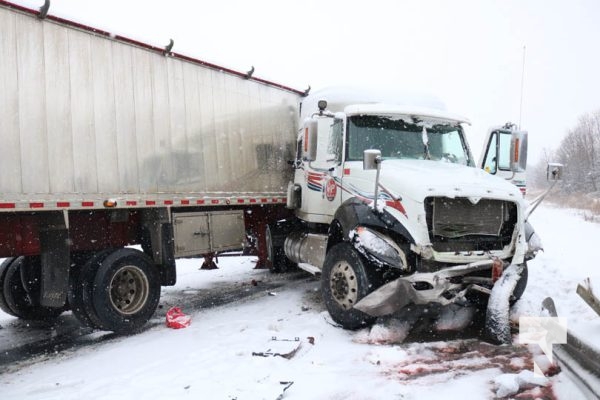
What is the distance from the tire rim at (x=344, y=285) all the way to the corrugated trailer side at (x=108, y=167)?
248cm

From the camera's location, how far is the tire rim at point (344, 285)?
588cm

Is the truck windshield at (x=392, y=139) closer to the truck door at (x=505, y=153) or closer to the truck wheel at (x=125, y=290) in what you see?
the truck door at (x=505, y=153)

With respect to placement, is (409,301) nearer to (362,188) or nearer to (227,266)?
(362,188)

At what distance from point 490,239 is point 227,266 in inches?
297

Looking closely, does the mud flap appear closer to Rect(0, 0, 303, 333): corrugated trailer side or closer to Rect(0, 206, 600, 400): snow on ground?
Rect(0, 206, 600, 400): snow on ground

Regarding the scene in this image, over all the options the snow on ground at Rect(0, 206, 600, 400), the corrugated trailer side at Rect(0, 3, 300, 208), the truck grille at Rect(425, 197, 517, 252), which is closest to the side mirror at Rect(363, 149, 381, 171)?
the truck grille at Rect(425, 197, 517, 252)

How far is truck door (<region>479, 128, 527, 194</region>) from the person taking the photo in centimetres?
727

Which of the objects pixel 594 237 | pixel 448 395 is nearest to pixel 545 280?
pixel 448 395

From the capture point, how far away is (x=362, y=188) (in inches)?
255

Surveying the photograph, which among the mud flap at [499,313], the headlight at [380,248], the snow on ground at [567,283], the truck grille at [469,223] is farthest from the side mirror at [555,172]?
the headlight at [380,248]

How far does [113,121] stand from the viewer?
6.21 m

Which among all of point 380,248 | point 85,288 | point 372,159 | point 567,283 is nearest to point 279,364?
point 380,248

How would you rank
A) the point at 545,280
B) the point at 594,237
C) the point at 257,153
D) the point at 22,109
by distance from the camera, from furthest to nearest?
the point at 594,237 < the point at 257,153 < the point at 545,280 < the point at 22,109

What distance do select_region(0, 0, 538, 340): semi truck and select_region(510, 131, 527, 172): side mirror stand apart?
21mm
